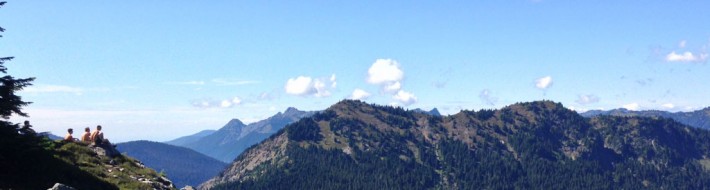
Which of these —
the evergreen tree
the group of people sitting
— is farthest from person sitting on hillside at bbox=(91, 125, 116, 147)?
the evergreen tree

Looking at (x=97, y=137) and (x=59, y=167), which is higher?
(x=97, y=137)

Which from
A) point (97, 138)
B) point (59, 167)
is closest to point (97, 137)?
point (97, 138)

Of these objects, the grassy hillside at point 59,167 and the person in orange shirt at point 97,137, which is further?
the person in orange shirt at point 97,137

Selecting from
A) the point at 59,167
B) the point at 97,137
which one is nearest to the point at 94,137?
the point at 97,137

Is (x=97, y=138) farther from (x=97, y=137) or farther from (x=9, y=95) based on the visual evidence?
(x=9, y=95)

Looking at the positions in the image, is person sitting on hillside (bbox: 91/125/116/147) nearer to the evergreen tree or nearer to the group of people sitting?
the group of people sitting

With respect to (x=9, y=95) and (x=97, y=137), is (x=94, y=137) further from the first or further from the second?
(x=9, y=95)

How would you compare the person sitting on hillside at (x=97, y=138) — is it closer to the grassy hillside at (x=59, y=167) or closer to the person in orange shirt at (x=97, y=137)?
the person in orange shirt at (x=97, y=137)

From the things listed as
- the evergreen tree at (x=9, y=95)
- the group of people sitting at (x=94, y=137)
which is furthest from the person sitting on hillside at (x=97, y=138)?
the evergreen tree at (x=9, y=95)

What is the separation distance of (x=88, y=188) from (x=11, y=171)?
152 inches

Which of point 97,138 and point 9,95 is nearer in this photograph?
point 9,95

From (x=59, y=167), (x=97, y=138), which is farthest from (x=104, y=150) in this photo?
(x=59, y=167)

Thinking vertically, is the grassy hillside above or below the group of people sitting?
below

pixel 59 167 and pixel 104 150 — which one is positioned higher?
pixel 104 150
